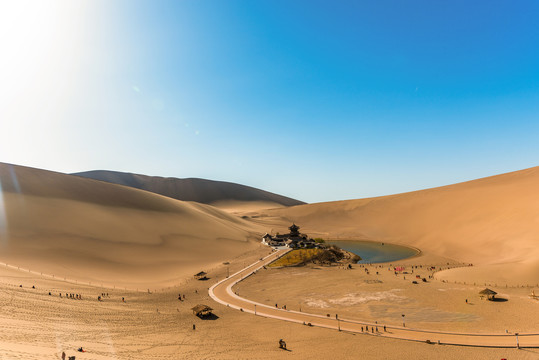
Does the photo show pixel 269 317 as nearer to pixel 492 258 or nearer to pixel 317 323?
pixel 317 323

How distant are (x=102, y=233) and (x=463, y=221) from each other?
90.5 metres

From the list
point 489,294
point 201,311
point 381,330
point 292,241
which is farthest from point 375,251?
point 201,311

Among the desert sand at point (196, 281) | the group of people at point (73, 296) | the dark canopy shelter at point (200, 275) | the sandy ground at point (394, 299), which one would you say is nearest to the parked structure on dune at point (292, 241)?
the desert sand at point (196, 281)

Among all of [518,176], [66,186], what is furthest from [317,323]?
[518,176]

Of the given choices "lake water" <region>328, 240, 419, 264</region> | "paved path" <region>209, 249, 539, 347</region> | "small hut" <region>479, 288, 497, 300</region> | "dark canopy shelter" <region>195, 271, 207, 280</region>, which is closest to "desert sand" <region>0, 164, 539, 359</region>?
"paved path" <region>209, 249, 539, 347</region>

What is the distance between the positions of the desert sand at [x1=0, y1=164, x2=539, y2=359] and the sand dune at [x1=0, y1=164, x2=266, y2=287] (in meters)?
0.30

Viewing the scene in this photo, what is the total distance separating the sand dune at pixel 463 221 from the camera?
50.0 m

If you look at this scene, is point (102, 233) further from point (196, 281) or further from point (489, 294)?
point (489, 294)

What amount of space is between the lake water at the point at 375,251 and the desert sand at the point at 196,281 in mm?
4972

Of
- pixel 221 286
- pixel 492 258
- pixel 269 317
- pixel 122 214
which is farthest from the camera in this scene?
pixel 122 214

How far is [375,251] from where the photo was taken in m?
74.0

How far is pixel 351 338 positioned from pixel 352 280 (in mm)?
19593

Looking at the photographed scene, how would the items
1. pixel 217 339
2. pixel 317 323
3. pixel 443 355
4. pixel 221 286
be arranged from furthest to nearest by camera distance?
pixel 221 286
pixel 317 323
pixel 217 339
pixel 443 355

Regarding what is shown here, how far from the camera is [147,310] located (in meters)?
29.7
